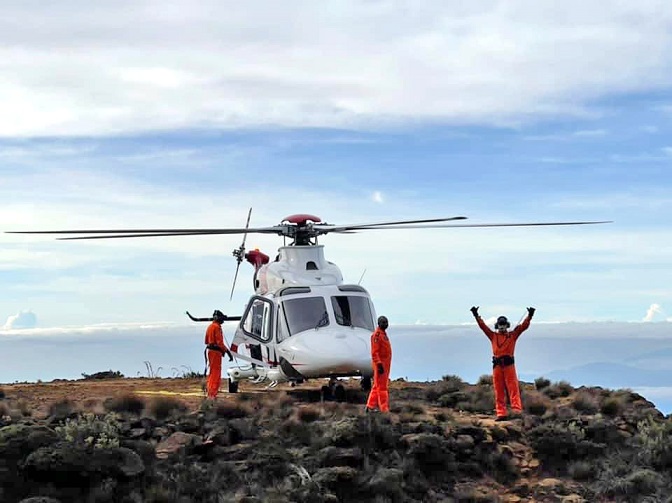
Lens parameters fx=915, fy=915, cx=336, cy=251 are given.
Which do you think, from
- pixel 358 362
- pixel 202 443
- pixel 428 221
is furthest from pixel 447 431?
pixel 428 221

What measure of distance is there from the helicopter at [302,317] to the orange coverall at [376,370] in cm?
124

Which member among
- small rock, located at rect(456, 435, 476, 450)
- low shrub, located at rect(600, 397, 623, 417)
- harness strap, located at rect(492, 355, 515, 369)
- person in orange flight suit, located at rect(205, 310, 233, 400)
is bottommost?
small rock, located at rect(456, 435, 476, 450)

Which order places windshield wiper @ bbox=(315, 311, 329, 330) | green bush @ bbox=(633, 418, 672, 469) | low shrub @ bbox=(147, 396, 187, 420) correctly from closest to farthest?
green bush @ bbox=(633, 418, 672, 469) < low shrub @ bbox=(147, 396, 187, 420) < windshield wiper @ bbox=(315, 311, 329, 330)

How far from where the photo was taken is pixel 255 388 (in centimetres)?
2369

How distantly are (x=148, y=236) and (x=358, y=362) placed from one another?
18.5 ft

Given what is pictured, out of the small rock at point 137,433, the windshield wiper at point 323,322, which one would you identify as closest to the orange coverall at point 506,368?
the windshield wiper at point 323,322

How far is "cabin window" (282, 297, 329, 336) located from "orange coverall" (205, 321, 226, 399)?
1832 mm

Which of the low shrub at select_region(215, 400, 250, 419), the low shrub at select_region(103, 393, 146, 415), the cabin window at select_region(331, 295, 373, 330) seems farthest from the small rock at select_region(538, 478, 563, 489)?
the low shrub at select_region(103, 393, 146, 415)

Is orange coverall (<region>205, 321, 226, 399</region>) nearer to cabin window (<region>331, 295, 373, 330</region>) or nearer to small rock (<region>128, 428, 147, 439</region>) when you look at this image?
cabin window (<region>331, 295, 373, 330</region>)

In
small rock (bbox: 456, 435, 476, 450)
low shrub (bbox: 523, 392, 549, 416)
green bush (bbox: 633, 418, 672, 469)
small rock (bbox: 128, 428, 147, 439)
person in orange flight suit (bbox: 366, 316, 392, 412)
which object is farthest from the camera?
low shrub (bbox: 523, 392, 549, 416)

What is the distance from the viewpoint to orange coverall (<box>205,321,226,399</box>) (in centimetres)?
2034

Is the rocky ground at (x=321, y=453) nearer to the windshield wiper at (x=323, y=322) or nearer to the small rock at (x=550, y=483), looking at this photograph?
the small rock at (x=550, y=483)

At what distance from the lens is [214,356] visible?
20.6 m

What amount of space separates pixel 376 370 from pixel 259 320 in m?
4.81
